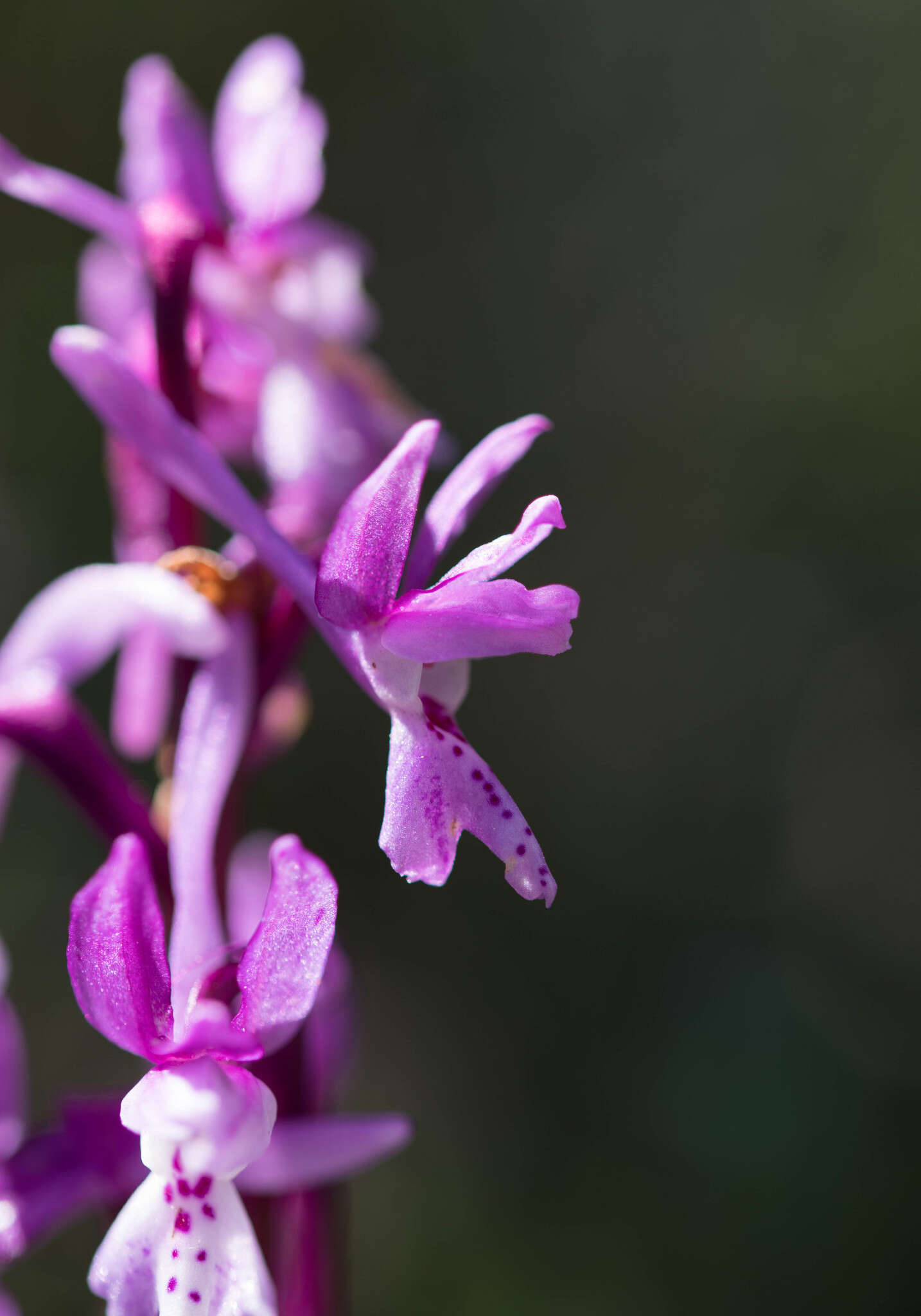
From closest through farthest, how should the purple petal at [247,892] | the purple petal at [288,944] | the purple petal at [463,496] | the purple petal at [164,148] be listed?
the purple petal at [288,944] < the purple petal at [463,496] < the purple petal at [164,148] < the purple petal at [247,892]

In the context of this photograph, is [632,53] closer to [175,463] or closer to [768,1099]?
[768,1099]

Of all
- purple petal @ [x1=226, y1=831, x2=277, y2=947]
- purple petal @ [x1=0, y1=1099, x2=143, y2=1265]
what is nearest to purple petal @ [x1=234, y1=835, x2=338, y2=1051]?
purple petal @ [x1=0, y1=1099, x2=143, y2=1265]

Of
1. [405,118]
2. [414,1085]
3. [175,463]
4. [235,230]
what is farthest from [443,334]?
[175,463]

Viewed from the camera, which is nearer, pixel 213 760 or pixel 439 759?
pixel 439 759

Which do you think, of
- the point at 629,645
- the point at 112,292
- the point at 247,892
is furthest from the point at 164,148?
the point at 629,645

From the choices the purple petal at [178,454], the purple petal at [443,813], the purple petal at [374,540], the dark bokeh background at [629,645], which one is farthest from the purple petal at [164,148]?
the dark bokeh background at [629,645]

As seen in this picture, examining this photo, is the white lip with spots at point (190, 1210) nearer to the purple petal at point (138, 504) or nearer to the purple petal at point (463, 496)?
the purple petal at point (463, 496)

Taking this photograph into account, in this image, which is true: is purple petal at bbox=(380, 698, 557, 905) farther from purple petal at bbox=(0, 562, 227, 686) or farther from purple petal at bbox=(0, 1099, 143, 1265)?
purple petal at bbox=(0, 1099, 143, 1265)
